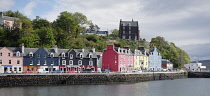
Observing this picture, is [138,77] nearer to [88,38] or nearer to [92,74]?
[92,74]

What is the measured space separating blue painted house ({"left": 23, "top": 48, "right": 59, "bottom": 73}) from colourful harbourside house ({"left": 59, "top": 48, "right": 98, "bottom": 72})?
203 cm

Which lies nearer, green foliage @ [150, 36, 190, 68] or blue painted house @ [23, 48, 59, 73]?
blue painted house @ [23, 48, 59, 73]

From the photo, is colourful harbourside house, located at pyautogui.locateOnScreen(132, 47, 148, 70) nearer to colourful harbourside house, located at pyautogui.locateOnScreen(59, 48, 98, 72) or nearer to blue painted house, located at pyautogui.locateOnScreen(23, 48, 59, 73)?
colourful harbourside house, located at pyautogui.locateOnScreen(59, 48, 98, 72)

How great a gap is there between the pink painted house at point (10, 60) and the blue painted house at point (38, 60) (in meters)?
1.14

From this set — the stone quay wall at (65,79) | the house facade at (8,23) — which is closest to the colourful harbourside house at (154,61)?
the stone quay wall at (65,79)

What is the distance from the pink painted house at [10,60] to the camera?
205 feet

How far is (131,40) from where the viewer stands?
395 ft

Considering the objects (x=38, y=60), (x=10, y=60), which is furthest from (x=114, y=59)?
(x=10, y=60)

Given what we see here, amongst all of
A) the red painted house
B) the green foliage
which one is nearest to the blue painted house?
the red painted house

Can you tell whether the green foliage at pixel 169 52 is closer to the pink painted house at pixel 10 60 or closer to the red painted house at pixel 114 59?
the red painted house at pixel 114 59

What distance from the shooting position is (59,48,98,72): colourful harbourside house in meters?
68.6

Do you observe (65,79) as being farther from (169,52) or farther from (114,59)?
(169,52)

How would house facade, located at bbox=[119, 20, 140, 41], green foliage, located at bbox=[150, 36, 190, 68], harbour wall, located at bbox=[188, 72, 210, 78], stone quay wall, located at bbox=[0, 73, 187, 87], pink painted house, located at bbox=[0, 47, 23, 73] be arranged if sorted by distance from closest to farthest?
stone quay wall, located at bbox=[0, 73, 187, 87], pink painted house, located at bbox=[0, 47, 23, 73], harbour wall, located at bbox=[188, 72, 210, 78], green foliage, located at bbox=[150, 36, 190, 68], house facade, located at bbox=[119, 20, 140, 41]

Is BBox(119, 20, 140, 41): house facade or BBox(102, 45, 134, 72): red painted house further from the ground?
BBox(119, 20, 140, 41): house facade
